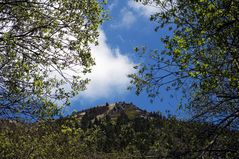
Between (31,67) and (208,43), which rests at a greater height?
(208,43)

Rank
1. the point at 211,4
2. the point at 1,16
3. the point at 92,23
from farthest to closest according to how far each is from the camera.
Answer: the point at 92,23 → the point at 1,16 → the point at 211,4

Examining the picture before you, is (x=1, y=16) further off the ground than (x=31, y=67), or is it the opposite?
(x=1, y=16)

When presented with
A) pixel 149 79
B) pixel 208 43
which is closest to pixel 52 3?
pixel 149 79

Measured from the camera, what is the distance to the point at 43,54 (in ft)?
60.9

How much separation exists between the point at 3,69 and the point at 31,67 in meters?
1.27

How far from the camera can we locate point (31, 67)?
18.6 meters

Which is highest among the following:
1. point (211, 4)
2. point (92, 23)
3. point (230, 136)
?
point (92, 23)

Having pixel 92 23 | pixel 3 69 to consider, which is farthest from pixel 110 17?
pixel 3 69

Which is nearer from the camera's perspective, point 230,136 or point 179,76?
point 179,76

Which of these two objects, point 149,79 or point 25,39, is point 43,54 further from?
point 149,79

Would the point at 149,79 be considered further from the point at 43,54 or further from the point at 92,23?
the point at 43,54

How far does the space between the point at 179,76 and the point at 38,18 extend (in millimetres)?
6724

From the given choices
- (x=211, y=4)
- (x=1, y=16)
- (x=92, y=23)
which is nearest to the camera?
(x=211, y=4)

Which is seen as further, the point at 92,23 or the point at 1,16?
the point at 92,23
